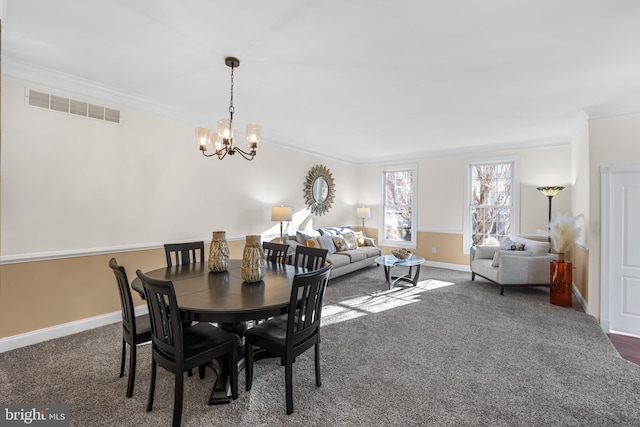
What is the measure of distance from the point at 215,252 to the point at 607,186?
4368mm

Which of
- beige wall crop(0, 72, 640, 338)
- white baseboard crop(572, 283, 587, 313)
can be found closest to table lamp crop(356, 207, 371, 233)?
beige wall crop(0, 72, 640, 338)

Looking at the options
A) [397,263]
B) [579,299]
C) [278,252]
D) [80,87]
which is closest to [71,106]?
[80,87]

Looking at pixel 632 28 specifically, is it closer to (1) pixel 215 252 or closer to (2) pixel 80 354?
(1) pixel 215 252

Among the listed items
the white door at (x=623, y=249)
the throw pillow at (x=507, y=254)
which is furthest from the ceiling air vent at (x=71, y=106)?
the white door at (x=623, y=249)

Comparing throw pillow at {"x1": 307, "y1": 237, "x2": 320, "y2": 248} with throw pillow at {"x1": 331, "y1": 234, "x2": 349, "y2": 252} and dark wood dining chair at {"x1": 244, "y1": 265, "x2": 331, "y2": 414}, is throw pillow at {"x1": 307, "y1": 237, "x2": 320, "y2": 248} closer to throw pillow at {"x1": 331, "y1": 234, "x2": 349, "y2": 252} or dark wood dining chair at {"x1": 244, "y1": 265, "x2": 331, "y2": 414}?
throw pillow at {"x1": 331, "y1": 234, "x2": 349, "y2": 252}

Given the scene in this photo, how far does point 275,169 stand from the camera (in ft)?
17.3

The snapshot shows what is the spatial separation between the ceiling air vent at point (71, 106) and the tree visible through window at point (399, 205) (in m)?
5.63

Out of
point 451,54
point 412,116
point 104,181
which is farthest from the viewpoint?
point 412,116

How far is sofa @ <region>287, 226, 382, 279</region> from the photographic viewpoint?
5.14 m

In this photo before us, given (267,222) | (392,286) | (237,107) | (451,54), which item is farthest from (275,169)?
(451,54)

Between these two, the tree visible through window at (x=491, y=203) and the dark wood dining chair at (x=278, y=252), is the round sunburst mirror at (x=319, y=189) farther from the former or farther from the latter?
the tree visible through window at (x=491, y=203)

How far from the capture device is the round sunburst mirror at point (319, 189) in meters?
6.00

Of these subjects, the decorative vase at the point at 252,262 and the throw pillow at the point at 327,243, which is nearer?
the decorative vase at the point at 252,262

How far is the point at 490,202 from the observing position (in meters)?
5.85
